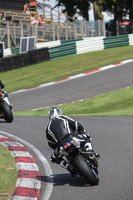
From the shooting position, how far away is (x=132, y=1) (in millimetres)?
54281

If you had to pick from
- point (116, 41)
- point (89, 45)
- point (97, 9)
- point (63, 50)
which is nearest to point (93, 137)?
point (63, 50)

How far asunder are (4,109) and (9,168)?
19.5 feet

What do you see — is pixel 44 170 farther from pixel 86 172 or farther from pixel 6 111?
pixel 6 111

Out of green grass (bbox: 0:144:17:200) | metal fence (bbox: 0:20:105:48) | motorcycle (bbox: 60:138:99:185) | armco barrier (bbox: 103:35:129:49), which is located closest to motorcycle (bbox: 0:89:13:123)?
green grass (bbox: 0:144:17:200)

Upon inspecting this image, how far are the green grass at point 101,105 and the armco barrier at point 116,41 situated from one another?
1654cm

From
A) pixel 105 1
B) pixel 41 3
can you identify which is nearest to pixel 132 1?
pixel 105 1

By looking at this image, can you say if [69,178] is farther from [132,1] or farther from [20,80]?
[132,1]

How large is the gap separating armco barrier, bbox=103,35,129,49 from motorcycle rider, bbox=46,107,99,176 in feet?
94.0

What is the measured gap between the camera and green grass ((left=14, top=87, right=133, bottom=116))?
16656 millimetres

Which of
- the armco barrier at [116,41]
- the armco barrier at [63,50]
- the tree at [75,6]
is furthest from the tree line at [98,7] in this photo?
the armco barrier at [63,50]

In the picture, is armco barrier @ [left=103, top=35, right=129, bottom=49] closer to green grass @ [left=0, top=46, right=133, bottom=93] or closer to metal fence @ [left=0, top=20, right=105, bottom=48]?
green grass @ [left=0, top=46, right=133, bottom=93]

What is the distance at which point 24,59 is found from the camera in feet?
104

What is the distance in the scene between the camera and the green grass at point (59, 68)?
27141mm

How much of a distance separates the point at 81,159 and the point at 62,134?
0.59m
